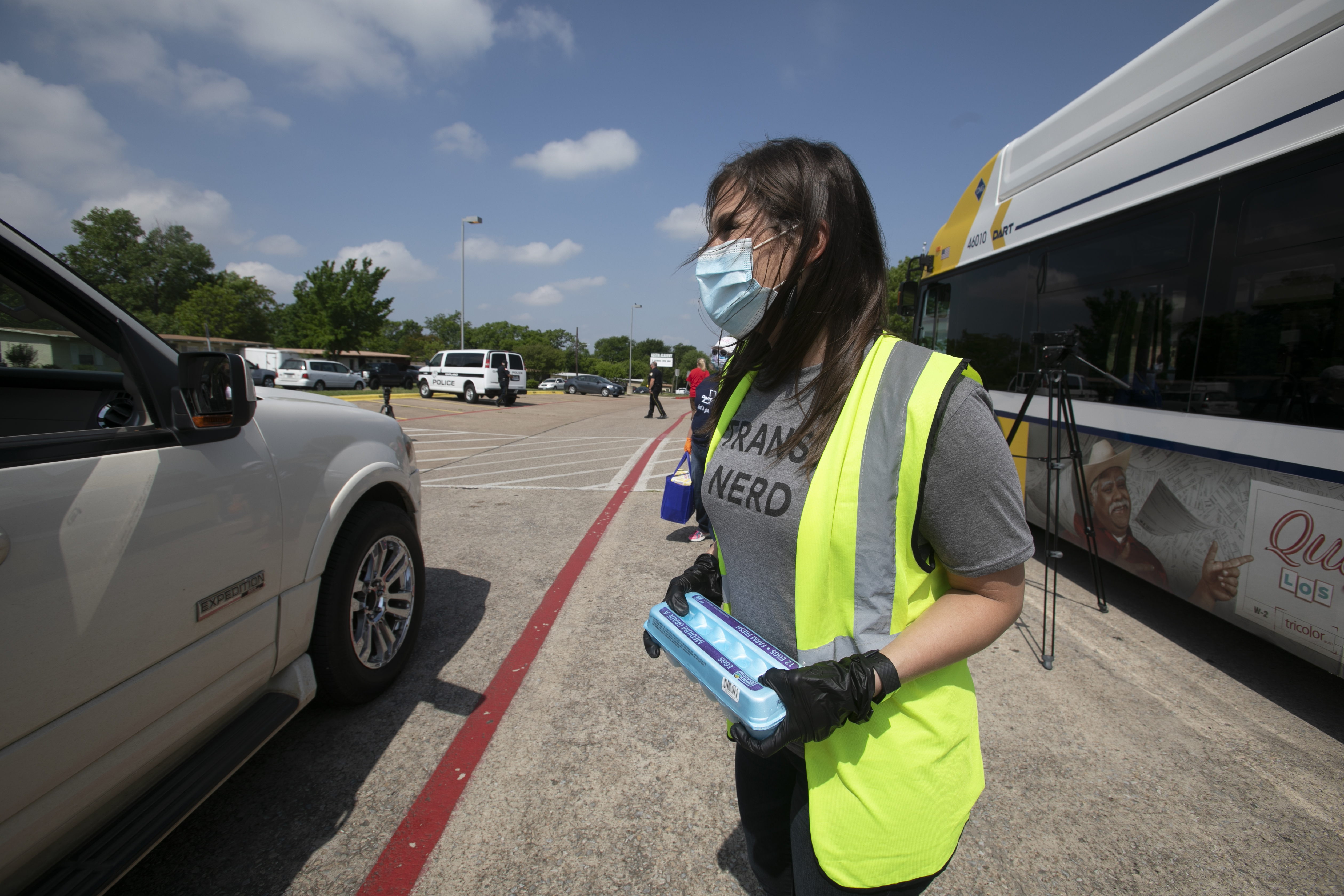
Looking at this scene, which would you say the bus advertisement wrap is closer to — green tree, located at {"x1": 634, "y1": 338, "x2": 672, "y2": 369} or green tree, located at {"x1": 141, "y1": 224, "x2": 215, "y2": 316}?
green tree, located at {"x1": 141, "y1": 224, "x2": 215, "y2": 316}

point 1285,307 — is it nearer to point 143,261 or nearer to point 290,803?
point 290,803

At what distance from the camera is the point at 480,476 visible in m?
8.59

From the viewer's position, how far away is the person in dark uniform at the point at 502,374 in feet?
77.0

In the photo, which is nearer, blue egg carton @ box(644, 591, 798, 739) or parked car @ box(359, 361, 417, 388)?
blue egg carton @ box(644, 591, 798, 739)

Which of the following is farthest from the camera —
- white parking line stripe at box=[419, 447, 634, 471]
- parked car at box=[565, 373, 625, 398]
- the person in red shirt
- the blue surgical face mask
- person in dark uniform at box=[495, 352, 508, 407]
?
parked car at box=[565, 373, 625, 398]

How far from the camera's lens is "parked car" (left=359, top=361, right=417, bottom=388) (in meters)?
38.3

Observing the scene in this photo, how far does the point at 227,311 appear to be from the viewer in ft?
181

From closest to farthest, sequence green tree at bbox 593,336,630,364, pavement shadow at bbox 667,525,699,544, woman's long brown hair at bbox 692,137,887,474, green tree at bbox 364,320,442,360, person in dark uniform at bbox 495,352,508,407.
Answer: woman's long brown hair at bbox 692,137,887,474 < pavement shadow at bbox 667,525,699,544 < person in dark uniform at bbox 495,352,508,407 < green tree at bbox 364,320,442,360 < green tree at bbox 593,336,630,364

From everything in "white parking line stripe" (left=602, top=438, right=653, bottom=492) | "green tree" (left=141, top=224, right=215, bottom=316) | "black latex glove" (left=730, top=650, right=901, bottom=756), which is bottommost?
"white parking line stripe" (left=602, top=438, right=653, bottom=492)

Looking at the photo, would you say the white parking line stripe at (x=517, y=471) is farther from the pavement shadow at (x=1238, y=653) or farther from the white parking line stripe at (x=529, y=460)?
the pavement shadow at (x=1238, y=653)

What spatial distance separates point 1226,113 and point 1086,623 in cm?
316

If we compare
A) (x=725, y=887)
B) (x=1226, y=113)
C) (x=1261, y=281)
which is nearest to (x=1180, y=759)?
(x=725, y=887)

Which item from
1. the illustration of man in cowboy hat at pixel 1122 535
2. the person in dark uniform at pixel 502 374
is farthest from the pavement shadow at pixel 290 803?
the person in dark uniform at pixel 502 374

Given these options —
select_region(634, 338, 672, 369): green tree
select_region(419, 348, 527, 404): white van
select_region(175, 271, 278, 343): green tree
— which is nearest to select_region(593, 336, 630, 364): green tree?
select_region(634, 338, 672, 369): green tree
